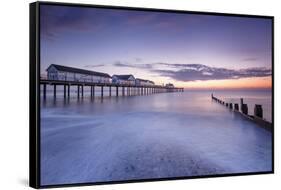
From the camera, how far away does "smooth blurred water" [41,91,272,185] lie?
475 centimetres

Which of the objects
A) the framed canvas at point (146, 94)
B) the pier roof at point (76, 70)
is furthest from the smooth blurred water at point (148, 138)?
the pier roof at point (76, 70)

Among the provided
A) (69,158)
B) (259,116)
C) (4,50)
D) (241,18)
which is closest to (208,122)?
(259,116)

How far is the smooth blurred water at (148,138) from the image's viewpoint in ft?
15.6

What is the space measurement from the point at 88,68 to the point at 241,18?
1902 mm

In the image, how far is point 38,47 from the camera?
181 inches

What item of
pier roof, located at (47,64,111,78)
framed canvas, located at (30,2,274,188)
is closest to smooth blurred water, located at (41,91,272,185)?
framed canvas, located at (30,2,274,188)

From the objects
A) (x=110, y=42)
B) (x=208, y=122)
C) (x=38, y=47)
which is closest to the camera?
(x=38, y=47)

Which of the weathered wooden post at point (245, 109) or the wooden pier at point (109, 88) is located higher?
the wooden pier at point (109, 88)

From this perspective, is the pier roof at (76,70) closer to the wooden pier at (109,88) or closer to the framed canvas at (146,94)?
the framed canvas at (146,94)

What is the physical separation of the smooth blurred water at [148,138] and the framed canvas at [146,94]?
1cm

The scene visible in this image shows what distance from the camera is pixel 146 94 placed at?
5102 mm

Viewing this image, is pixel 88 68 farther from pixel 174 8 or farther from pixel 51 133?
pixel 174 8

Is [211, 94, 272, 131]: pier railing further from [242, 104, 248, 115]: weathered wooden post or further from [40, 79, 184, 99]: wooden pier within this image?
[40, 79, 184, 99]: wooden pier

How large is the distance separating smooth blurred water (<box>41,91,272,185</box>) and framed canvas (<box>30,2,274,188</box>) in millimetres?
11
